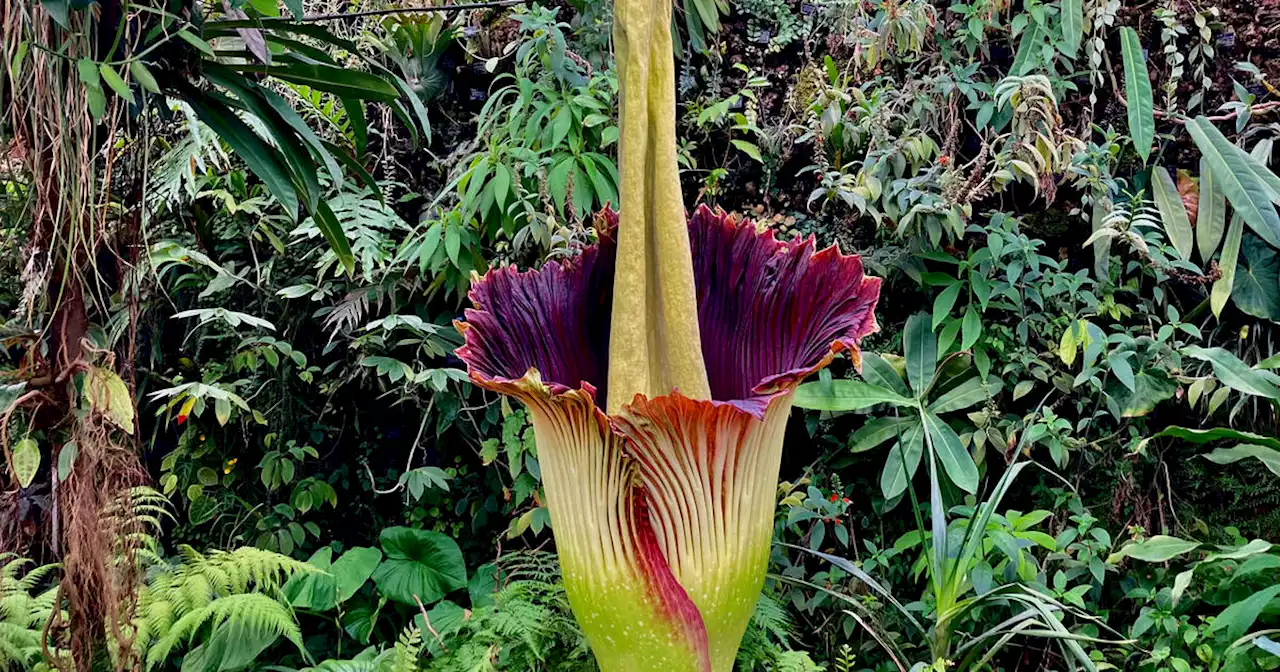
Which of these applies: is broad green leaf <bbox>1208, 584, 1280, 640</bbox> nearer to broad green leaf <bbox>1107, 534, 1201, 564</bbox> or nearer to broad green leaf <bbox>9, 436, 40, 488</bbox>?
broad green leaf <bbox>1107, 534, 1201, 564</bbox>

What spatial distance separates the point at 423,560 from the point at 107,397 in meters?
0.99

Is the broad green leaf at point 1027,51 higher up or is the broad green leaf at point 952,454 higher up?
the broad green leaf at point 1027,51

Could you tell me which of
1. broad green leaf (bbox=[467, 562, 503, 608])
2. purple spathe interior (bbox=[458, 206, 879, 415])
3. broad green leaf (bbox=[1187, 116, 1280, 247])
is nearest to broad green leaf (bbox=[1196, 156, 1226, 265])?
broad green leaf (bbox=[1187, 116, 1280, 247])

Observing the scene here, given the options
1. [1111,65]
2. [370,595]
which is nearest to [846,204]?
[1111,65]

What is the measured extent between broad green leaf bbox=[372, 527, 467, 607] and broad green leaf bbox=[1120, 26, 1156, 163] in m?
1.83

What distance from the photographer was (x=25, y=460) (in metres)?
1.29

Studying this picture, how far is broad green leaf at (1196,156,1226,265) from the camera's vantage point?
6.81 feet

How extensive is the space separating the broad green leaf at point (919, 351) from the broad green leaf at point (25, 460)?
1.62 meters

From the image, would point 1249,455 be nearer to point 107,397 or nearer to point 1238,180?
point 1238,180

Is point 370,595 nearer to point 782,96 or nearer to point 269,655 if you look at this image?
point 269,655

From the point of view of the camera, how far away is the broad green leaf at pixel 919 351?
204 cm

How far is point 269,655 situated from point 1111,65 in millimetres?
2450

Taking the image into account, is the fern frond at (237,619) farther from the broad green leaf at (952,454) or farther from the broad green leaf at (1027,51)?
the broad green leaf at (1027,51)

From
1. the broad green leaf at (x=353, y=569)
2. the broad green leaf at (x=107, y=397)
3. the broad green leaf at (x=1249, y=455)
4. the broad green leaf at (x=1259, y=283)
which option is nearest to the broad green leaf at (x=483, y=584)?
the broad green leaf at (x=353, y=569)
